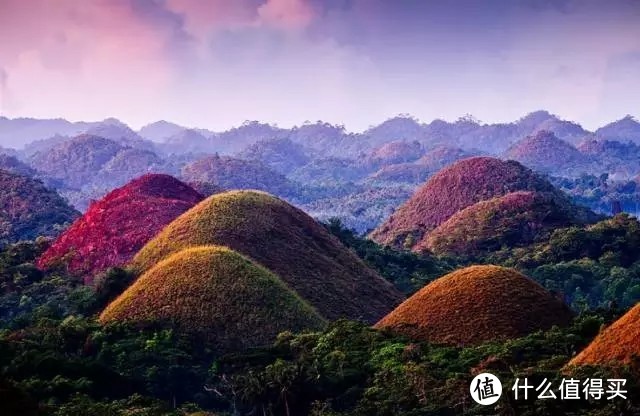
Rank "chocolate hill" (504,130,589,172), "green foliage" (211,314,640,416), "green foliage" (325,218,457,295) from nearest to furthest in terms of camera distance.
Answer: "green foliage" (211,314,640,416) < "green foliage" (325,218,457,295) < "chocolate hill" (504,130,589,172)

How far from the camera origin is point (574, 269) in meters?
51.1

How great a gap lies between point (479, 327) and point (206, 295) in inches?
423

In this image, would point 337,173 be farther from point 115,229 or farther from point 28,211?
point 115,229

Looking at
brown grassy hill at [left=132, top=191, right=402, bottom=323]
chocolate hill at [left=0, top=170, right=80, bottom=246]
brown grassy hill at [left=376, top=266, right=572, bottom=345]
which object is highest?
chocolate hill at [left=0, top=170, right=80, bottom=246]

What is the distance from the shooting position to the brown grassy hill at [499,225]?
204 ft

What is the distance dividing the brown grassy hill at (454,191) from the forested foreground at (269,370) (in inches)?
1760

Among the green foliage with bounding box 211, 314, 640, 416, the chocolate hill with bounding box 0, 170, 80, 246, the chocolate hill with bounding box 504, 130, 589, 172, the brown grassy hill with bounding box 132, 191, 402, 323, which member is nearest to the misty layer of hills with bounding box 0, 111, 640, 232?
the chocolate hill with bounding box 504, 130, 589, 172

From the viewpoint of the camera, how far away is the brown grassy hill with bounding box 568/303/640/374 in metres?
19.7

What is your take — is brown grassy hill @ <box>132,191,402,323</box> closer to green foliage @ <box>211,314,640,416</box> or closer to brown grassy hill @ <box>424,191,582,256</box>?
green foliage @ <box>211,314,640,416</box>

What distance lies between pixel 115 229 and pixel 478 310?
2479 cm

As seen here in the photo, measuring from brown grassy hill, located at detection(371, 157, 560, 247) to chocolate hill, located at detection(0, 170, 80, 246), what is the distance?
30609 mm

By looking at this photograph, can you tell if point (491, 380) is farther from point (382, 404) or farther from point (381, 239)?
point (381, 239)

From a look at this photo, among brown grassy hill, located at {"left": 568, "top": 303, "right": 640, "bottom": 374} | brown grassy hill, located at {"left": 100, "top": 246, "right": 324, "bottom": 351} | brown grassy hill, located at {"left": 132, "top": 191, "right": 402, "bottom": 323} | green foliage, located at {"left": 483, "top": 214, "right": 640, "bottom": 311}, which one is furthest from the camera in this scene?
green foliage, located at {"left": 483, "top": 214, "right": 640, "bottom": 311}

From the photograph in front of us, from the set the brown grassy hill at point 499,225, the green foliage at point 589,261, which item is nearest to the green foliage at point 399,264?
the green foliage at point 589,261
